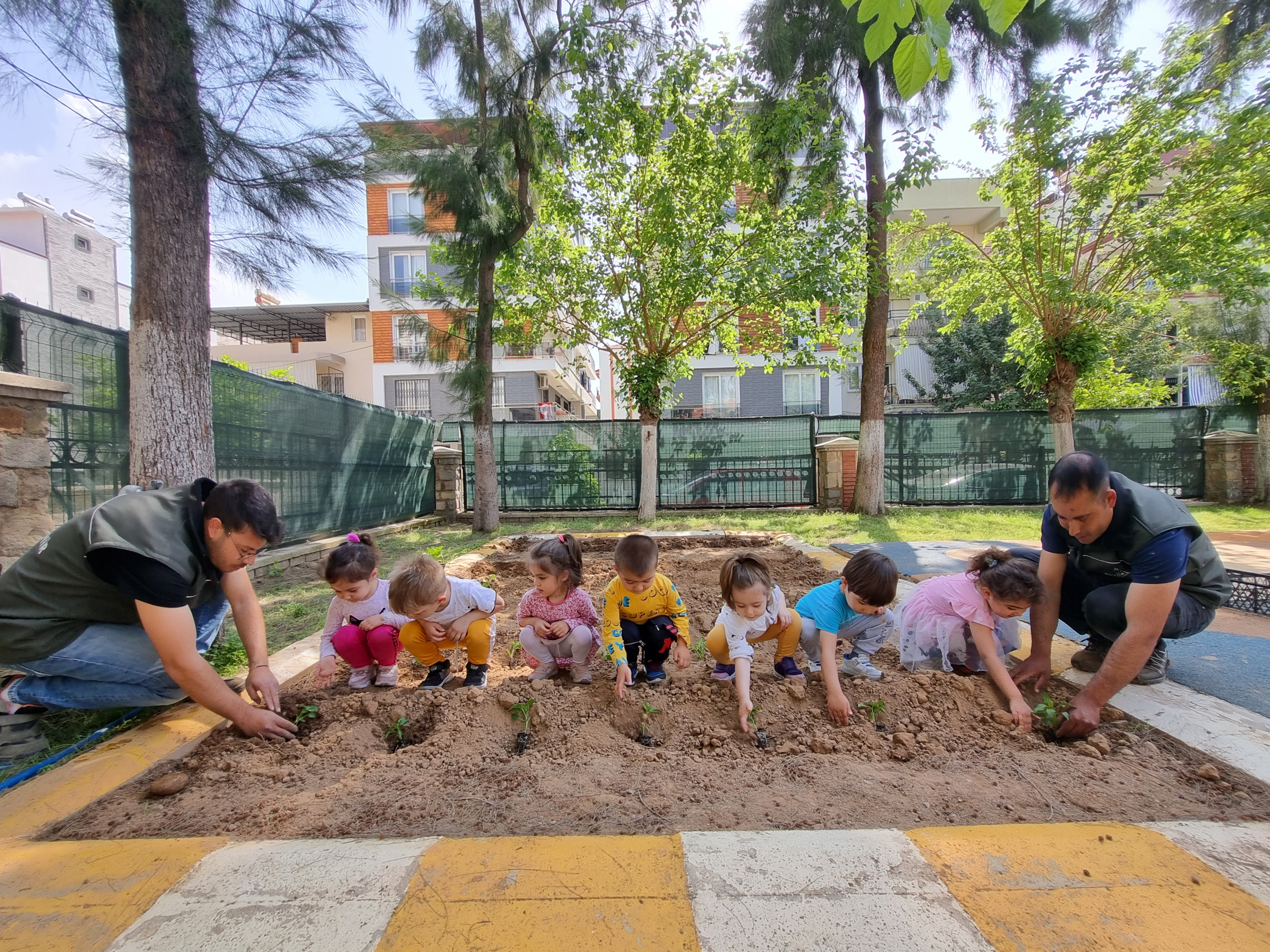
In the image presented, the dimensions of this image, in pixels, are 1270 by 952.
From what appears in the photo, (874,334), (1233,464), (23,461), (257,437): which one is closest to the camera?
(23,461)

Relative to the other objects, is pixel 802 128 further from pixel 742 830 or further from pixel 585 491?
pixel 742 830

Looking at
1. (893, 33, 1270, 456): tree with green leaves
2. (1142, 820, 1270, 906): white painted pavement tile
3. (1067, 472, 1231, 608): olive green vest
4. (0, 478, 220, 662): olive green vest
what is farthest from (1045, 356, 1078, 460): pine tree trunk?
(0, 478, 220, 662): olive green vest

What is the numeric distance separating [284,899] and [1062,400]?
1184 centimetres

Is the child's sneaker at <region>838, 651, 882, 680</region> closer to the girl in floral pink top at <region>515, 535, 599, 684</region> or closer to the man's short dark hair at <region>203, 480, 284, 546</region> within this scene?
the girl in floral pink top at <region>515, 535, 599, 684</region>

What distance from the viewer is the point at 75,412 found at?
12.8ft

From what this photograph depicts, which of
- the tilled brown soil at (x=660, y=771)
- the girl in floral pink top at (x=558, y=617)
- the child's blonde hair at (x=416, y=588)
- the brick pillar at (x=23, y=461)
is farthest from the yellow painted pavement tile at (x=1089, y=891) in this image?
the brick pillar at (x=23, y=461)

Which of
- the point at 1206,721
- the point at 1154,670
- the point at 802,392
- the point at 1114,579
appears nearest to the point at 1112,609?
the point at 1114,579

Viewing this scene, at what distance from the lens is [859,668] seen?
273 centimetres

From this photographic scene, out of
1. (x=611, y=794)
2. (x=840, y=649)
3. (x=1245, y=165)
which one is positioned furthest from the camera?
(x=1245, y=165)

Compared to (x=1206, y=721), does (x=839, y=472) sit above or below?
above

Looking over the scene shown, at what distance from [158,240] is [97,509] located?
213 centimetres

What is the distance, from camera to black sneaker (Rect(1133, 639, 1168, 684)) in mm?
2508

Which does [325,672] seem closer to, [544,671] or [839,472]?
[544,671]

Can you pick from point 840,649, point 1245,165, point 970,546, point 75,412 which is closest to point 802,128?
point 1245,165
